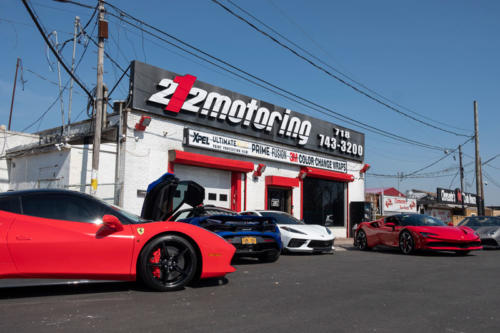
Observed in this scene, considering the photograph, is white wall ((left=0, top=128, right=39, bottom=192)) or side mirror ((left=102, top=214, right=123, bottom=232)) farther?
white wall ((left=0, top=128, right=39, bottom=192))

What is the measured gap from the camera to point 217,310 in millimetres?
4215

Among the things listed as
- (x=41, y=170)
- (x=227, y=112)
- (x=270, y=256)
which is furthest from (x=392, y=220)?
(x=41, y=170)

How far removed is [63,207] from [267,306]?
2.59 meters

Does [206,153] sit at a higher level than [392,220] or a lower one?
higher

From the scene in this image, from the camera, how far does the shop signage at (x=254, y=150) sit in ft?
50.1

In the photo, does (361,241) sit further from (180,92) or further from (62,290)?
(62,290)

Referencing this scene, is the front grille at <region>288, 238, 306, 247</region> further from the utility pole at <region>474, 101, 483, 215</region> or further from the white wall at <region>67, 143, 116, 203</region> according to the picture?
the utility pole at <region>474, 101, 483, 215</region>

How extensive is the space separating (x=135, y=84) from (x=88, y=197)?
921 cm

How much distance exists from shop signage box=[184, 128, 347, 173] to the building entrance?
1.34 meters

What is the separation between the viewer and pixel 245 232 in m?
7.88

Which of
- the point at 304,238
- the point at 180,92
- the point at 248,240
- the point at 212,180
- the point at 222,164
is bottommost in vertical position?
the point at 304,238

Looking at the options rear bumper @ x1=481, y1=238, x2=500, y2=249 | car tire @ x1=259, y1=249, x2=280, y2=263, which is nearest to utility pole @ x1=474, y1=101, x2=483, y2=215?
rear bumper @ x1=481, y1=238, x2=500, y2=249

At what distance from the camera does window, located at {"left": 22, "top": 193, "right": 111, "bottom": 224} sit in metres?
4.82

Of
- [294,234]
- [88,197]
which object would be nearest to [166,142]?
[294,234]
